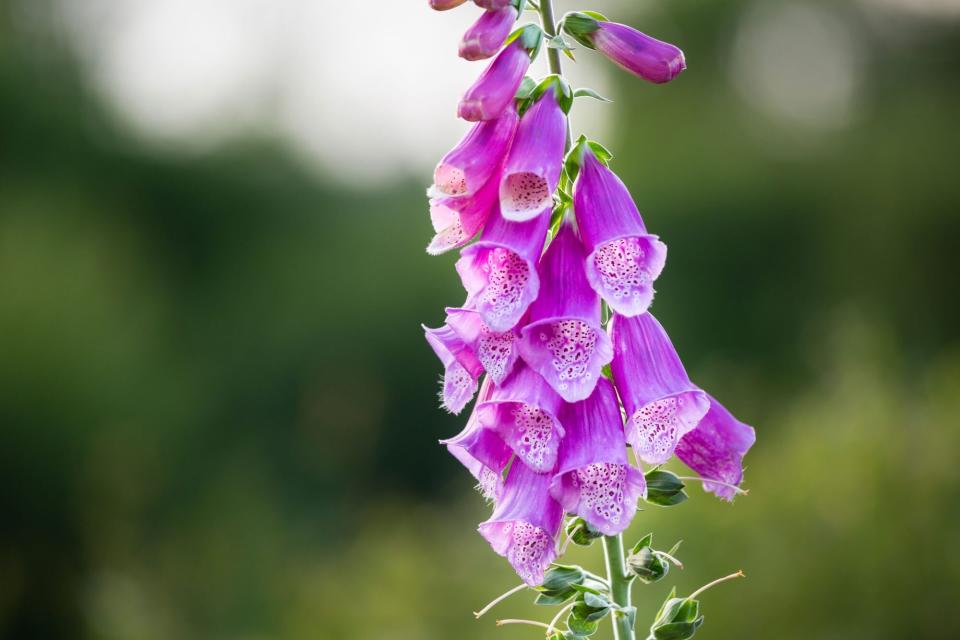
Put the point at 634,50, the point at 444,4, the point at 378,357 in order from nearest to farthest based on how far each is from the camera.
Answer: the point at 634,50 < the point at 444,4 < the point at 378,357

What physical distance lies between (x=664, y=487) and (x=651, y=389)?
0.68 ft

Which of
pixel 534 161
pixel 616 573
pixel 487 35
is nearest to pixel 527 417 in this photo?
pixel 616 573

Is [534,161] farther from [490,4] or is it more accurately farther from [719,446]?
[719,446]

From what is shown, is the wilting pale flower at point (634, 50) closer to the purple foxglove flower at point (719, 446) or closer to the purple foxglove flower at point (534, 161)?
the purple foxglove flower at point (534, 161)

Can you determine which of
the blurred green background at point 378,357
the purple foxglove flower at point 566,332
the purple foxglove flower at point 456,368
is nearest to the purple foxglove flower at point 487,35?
the purple foxglove flower at point 566,332

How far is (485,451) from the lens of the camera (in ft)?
6.30

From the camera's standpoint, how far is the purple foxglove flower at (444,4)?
2.05 metres

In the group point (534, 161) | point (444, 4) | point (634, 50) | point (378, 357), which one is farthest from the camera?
point (378, 357)

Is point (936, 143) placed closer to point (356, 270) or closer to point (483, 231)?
point (356, 270)

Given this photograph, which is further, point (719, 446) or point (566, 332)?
point (719, 446)

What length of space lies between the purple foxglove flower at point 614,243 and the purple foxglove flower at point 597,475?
233 millimetres

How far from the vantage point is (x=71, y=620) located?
9.27 m

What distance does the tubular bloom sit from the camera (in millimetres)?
1811

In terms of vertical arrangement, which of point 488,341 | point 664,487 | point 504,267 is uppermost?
point 504,267
